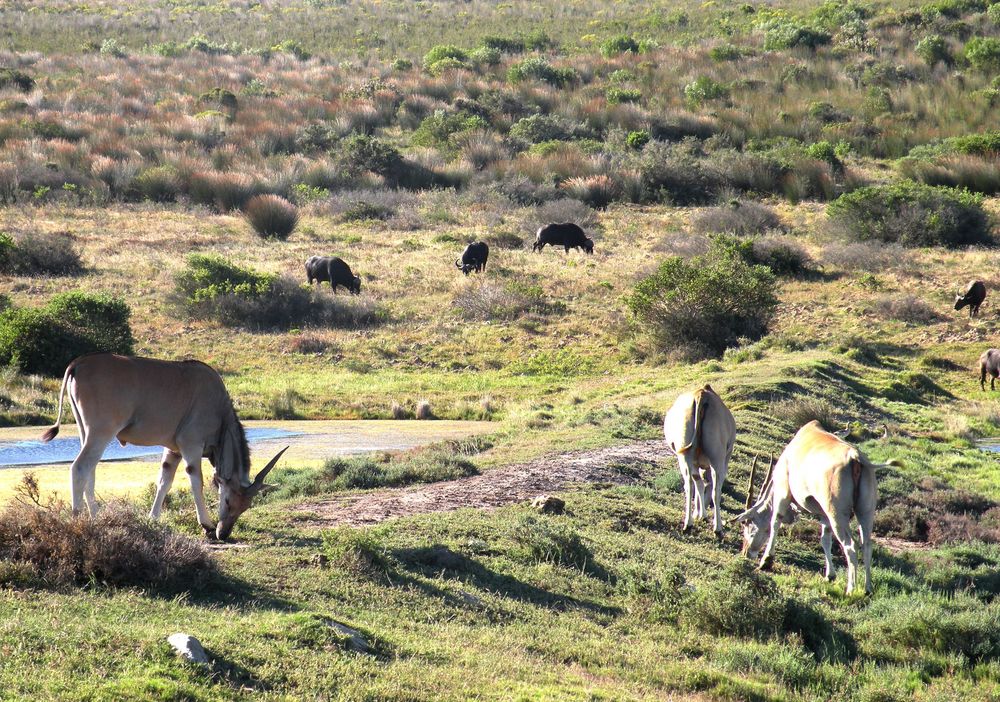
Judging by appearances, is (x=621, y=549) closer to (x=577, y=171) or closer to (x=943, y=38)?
(x=577, y=171)

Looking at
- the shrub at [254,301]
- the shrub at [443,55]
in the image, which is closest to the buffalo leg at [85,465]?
the shrub at [254,301]

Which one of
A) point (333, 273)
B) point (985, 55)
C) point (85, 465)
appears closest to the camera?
point (85, 465)

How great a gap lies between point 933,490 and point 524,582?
8.45 m

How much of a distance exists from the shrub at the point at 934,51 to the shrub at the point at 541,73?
17.9 metres

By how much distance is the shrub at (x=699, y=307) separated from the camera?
27203 mm

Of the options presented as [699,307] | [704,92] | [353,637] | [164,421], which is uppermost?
[704,92]

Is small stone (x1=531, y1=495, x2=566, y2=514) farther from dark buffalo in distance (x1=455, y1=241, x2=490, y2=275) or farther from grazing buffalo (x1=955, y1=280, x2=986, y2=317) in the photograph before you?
dark buffalo in distance (x1=455, y1=241, x2=490, y2=275)

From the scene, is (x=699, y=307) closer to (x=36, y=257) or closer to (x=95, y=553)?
(x=36, y=257)

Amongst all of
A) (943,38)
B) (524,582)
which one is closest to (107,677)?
(524,582)

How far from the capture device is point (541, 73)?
6138 centimetres

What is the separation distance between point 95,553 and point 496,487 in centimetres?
649

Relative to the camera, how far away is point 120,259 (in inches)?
1284

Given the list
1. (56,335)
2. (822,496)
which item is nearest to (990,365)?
(822,496)

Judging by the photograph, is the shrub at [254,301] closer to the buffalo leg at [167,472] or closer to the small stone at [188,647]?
the buffalo leg at [167,472]
